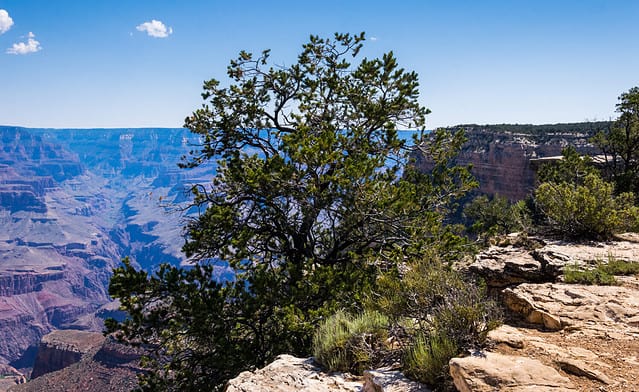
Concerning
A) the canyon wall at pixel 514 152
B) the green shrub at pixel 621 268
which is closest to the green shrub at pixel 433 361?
the green shrub at pixel 621 268

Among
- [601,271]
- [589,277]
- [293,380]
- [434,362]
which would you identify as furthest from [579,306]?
[293,380]

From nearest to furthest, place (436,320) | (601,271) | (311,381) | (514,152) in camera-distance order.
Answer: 1. (436,320)
2. (311,381)
3. (601,271)
4. (514,152)

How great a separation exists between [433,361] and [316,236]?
7.23 metres

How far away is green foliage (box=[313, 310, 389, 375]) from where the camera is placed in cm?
460

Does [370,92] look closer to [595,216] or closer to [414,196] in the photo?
[414,196]

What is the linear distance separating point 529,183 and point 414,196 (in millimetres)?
55246

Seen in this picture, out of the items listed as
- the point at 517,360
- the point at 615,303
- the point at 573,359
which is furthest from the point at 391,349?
the point at 615,303

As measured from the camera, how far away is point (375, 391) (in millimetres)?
3936

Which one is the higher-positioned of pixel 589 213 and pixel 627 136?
pixel 627 136

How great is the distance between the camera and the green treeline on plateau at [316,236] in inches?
212

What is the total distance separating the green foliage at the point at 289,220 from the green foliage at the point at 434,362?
2.73m

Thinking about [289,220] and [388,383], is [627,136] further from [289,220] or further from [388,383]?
[388,383]

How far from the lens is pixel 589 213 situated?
8273 millimetres

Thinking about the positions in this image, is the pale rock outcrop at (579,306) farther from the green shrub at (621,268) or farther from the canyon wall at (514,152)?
the canyon wall at (514,152)
